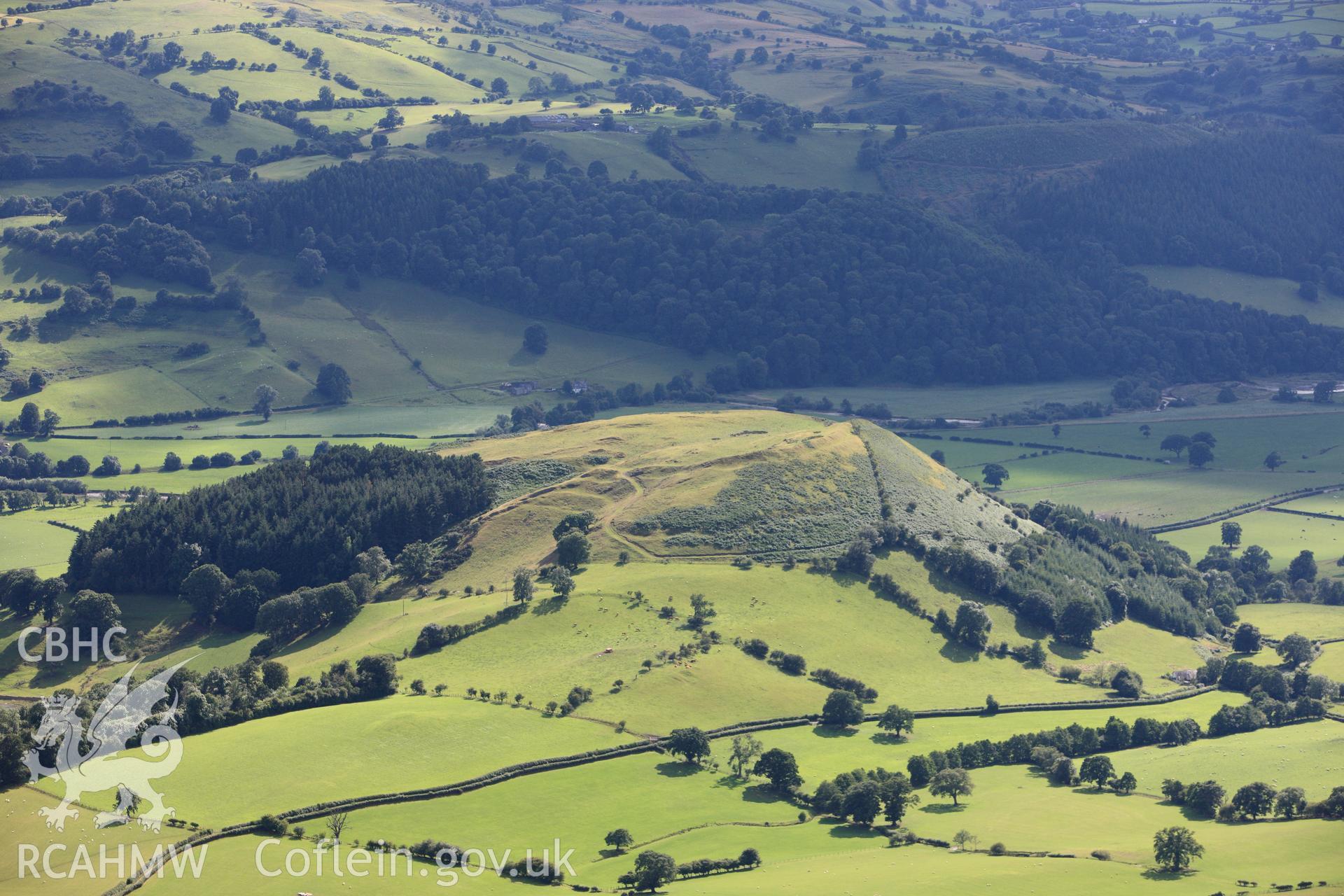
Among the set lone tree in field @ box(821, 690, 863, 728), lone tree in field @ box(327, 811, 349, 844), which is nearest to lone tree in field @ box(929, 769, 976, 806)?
lone tree in field @ box(821, 690, 863, 728)

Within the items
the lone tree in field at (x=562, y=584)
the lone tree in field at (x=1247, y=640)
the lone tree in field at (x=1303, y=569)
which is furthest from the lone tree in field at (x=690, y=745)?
the lone tree in field at (x=1303, y=569)

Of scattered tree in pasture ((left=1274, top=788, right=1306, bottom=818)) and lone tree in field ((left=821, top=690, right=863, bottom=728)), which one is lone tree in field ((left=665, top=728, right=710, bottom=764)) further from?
scattered tree in pasture ((left=1274, top=788, right=1306, bottom=818))

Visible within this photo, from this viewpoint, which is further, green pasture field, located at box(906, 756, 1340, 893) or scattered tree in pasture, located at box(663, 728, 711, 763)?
scattered tree in pasture, located at box(663, 728, 711, 763)

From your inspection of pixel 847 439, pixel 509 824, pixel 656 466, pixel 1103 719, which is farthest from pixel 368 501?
pixel 1103 719

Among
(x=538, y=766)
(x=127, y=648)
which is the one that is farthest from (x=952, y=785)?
(x=127, y=648)

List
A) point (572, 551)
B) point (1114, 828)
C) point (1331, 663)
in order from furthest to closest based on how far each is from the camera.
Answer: point (1331, 663) < point (572, 551) < point (1114, 828)

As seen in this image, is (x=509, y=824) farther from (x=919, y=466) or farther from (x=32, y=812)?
(x=919, y=466)

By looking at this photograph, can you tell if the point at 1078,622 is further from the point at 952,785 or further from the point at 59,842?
the point at 59,842
